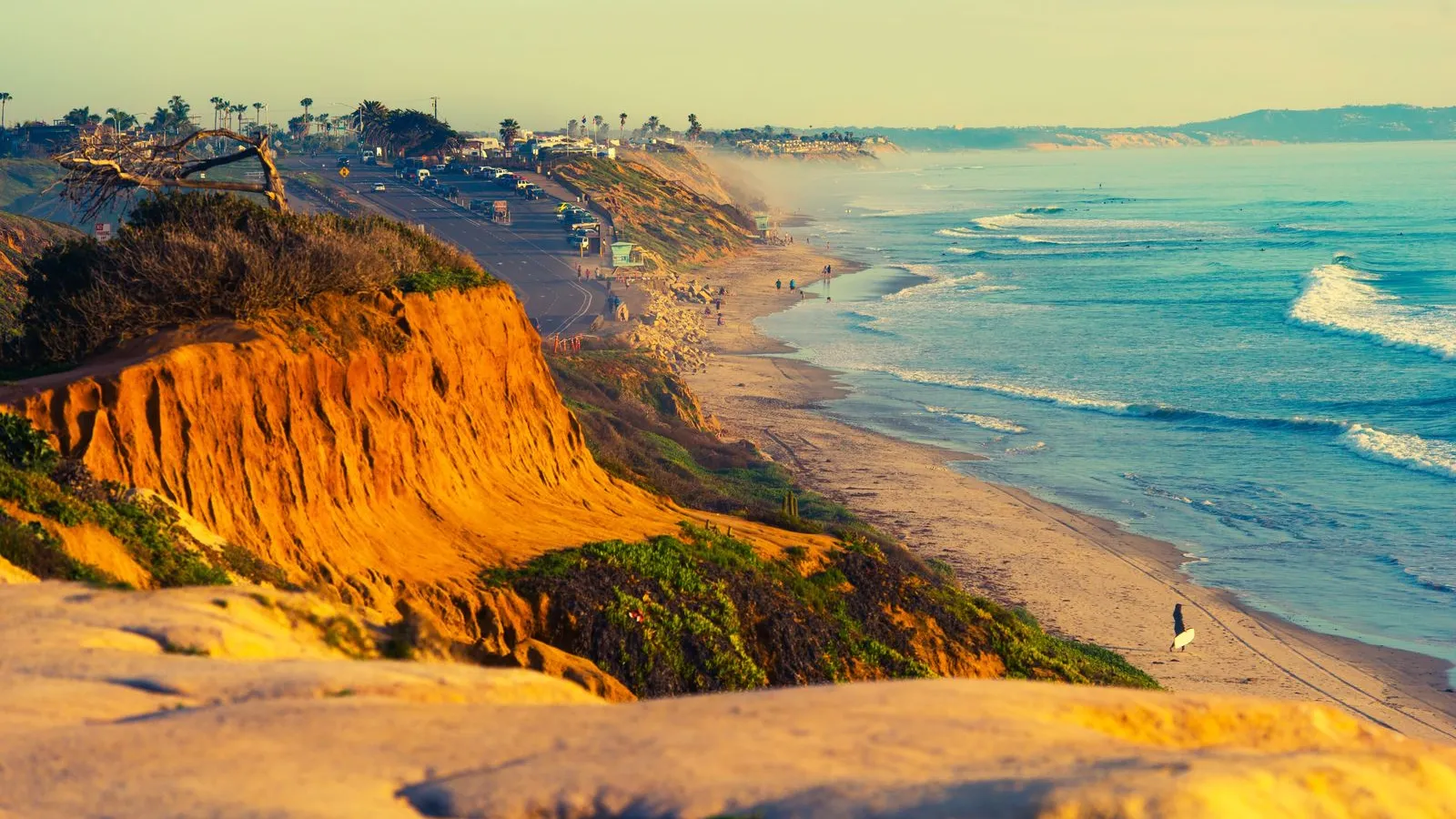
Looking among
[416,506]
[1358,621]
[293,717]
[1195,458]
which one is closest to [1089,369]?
[1195,458]

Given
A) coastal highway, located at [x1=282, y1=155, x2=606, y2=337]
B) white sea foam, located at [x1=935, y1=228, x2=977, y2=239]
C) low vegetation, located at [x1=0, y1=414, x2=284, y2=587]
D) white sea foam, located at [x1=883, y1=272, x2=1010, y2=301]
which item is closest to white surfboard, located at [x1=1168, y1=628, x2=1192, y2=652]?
low vegetation, located at [x1=0, y1=414, x2=284, y2=587]

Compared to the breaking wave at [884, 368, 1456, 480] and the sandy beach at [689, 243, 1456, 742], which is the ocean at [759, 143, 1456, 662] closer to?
the breaking wave at [884, 368, 1456, 480]

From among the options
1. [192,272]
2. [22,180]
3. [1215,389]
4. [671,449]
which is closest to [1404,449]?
[1215,389]

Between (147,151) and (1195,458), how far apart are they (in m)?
33.8

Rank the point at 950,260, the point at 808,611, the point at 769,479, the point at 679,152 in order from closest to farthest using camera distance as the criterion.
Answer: the point at 808,611 → the point at 769,479 → the point at 950,260 → the point at 679,152

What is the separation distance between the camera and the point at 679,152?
655ft

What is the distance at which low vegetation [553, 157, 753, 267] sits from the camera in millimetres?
110125

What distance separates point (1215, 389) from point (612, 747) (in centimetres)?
5321

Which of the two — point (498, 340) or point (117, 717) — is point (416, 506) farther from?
point (117, 717)

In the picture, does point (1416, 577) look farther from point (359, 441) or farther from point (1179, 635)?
point (359, 441)

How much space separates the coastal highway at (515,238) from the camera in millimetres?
75688

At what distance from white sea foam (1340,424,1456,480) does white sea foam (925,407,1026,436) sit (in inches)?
428

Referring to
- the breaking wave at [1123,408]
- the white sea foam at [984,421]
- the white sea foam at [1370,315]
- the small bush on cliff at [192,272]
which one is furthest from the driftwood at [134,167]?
the white sea foam at [1370,315]

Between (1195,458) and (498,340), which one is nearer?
(498,340)
